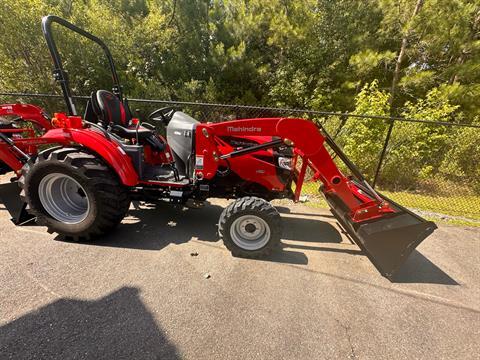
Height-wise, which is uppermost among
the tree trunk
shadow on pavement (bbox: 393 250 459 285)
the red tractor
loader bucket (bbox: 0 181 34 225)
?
the tree trunk

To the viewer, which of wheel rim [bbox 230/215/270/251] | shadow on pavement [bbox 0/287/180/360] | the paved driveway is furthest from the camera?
wheel rim [bbox 230/215/270/251]

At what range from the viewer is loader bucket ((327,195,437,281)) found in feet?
8.07

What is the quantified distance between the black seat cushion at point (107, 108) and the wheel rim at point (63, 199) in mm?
841

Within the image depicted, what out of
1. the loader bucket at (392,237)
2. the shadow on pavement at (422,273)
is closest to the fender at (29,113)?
the loader bucket at (392,237)

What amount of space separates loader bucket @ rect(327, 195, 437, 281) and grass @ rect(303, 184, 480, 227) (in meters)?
1.79

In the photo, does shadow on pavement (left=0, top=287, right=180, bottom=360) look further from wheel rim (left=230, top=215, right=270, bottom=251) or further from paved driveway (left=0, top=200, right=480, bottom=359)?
wheel rim (left=230, top=215, right=270, bottom=251)

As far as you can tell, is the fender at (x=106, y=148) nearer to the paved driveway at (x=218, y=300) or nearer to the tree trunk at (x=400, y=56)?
the paved driveway at (x=218, y=300)

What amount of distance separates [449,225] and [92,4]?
40.3 ft

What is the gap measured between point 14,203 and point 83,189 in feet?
5.69

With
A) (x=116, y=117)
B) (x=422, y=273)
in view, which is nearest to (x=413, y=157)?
(x=422, y=273)

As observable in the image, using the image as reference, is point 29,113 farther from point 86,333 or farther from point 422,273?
point 422,273

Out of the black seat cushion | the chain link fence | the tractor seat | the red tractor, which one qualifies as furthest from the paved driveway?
the chain link fence

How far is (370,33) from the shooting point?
10445 mm

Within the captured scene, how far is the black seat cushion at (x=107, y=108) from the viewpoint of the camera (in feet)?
10.5
